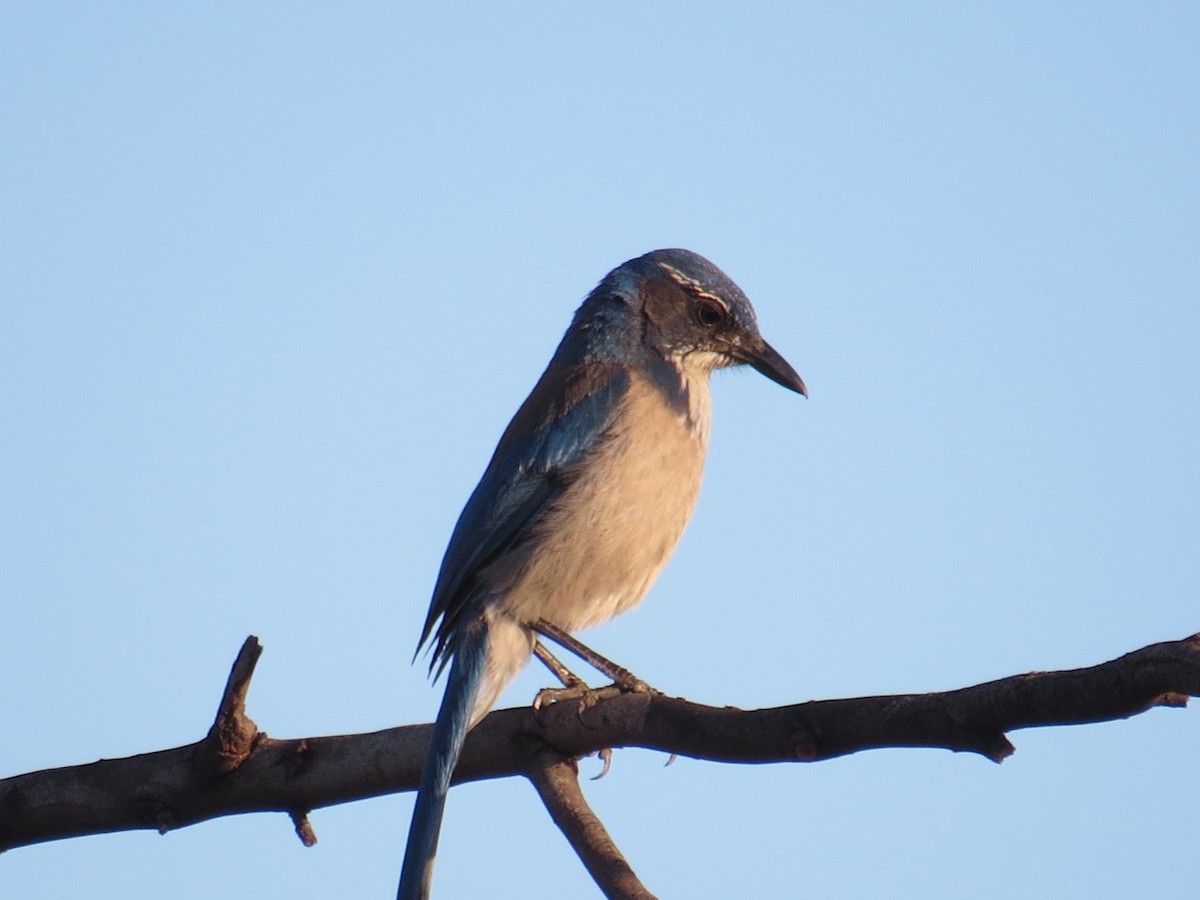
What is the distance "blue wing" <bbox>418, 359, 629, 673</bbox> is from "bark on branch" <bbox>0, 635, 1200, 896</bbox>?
828 mm

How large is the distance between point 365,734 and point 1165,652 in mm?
2832

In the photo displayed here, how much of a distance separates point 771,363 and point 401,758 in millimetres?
2825

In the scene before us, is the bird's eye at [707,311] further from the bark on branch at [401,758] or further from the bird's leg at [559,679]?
the bark on branch at [401,758]

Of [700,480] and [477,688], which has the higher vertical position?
[700,480]

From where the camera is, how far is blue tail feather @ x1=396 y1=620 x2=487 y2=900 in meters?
4.80

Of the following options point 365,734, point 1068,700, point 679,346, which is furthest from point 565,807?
point 679,346

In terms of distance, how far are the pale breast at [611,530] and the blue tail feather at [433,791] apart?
0.76 metres

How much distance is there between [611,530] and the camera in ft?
19.7

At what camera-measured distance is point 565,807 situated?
4766mm

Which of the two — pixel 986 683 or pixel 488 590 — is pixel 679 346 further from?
pixel 986 683

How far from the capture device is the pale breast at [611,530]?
19.6 ft

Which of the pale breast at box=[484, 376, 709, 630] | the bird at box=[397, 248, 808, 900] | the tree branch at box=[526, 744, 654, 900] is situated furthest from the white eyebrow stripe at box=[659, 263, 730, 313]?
the tree branch at box=[526, 744, 654, 900]

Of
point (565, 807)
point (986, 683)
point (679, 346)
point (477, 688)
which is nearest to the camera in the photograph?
point (986, 683)

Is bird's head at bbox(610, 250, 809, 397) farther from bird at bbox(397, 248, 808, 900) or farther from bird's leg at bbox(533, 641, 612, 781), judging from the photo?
bird's leg at bbox(533, 641, 612, 781)
